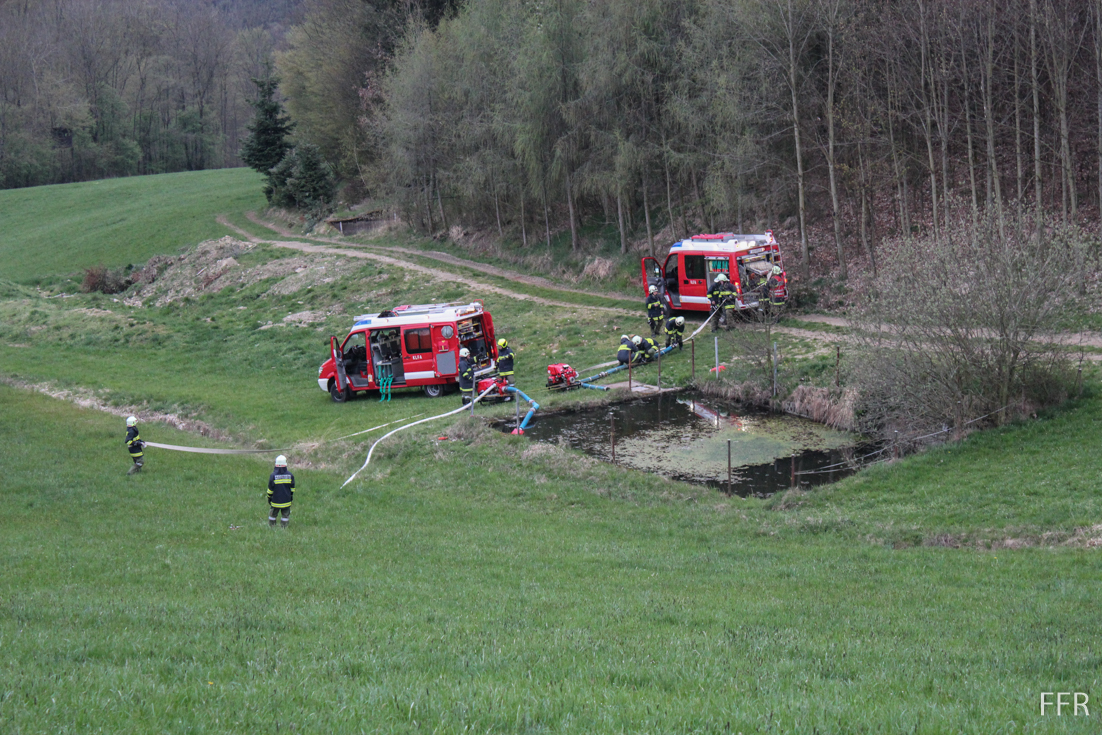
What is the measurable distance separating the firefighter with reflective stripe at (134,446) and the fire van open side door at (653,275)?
1706 cm

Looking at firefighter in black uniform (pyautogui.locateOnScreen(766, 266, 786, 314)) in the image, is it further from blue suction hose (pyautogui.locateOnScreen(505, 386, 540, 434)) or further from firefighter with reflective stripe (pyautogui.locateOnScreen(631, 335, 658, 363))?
blue suction hose (pyautogui.locateOnScreen(505, 386, 540, 434))

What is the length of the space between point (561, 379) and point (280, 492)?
38.4ft

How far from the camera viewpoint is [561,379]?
1024 inches

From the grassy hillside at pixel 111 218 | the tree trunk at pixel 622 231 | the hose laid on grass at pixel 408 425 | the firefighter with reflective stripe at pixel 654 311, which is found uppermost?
the grassy hillside at pixel 111 218

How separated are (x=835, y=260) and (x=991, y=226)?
57.1 ft

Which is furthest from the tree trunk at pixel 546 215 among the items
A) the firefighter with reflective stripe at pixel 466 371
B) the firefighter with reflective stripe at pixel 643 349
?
the firefighter with reflective stripe at pixel 466 371

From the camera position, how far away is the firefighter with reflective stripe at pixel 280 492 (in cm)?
1539

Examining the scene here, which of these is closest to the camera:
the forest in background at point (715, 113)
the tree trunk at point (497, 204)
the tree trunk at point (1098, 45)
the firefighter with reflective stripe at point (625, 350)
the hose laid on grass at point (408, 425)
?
the hose laid on grass at point (408, 425)

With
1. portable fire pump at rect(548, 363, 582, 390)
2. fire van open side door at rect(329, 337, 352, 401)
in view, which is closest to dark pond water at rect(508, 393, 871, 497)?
portable fire pump at rect(548, 363, 582, 390)

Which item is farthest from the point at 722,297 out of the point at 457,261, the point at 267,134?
the point at 267,134

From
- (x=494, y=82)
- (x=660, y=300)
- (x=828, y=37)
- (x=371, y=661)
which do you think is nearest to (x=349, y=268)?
(x=494, y=82)

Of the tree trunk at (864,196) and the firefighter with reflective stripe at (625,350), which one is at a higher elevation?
the tree trunk at (864,196)

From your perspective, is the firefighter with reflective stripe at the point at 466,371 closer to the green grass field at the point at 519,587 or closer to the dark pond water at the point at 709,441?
the green grass field at the point at 519,587

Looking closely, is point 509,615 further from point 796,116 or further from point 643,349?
point 796,116
